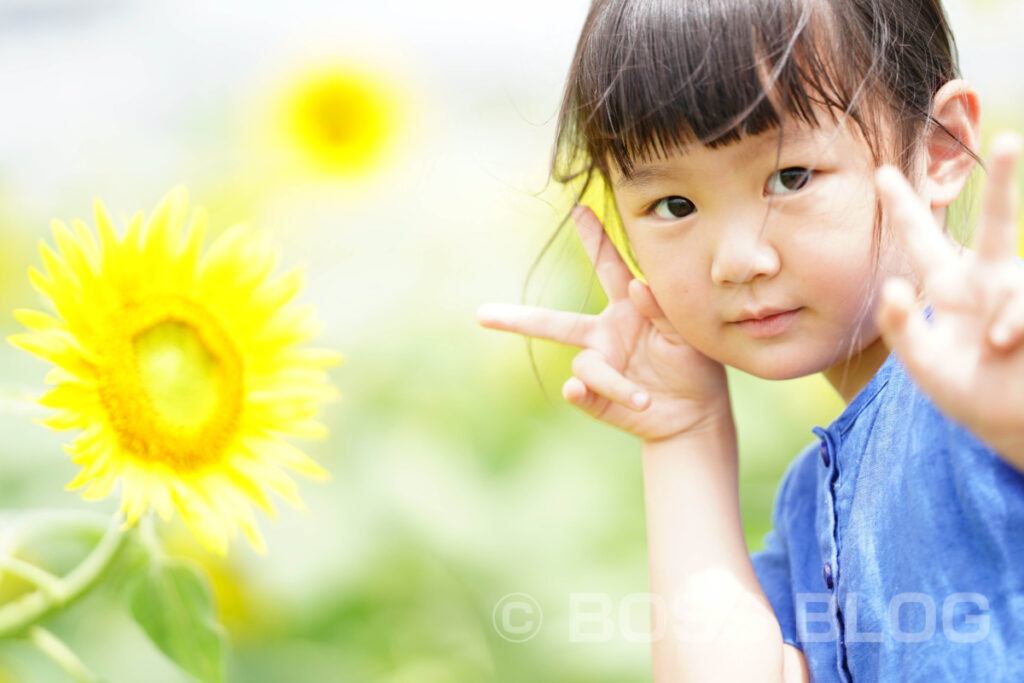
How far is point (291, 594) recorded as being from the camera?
1093mm

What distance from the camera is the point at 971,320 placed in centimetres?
48

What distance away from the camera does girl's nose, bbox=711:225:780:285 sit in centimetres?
65

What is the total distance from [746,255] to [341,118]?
86cm

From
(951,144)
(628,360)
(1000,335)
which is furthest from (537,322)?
(1000,335)

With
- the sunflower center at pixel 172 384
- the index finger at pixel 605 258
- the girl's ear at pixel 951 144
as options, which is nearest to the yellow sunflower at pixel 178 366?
the sunflower center at pixel 172 384

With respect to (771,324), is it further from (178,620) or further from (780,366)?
(178,620)

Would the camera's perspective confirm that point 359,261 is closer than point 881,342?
No

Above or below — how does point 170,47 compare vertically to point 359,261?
above

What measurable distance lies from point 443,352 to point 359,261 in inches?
6.4

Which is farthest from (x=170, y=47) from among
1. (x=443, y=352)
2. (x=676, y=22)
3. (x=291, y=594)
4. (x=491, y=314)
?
(x=676, y=22)

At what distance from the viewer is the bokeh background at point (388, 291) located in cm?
110

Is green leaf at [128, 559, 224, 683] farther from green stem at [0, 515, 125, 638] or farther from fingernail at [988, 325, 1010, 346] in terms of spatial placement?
fingernail at [988, 325, 1010, 346]

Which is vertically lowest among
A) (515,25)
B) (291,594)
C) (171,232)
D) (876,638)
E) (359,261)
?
(876,638)

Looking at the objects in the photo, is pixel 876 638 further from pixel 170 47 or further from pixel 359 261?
pixel 170 47
